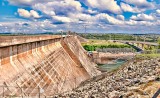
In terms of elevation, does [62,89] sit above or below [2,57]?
below

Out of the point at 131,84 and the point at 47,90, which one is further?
the point at 47,90

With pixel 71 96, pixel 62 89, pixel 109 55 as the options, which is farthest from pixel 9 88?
pixel 109 55

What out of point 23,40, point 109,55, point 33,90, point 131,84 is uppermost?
point 23,40

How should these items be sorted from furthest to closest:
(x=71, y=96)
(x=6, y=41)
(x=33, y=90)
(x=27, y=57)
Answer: (x=27, y=57) → (x=33, y=90) → (x=6, y=41) → (x=71, y=96)

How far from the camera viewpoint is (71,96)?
657 inches

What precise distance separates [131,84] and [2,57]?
9.27 meters

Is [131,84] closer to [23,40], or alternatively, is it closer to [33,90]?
[33,90]

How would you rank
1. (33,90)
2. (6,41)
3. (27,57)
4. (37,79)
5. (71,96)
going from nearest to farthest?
1. (71,96)
2. (6,41)
3. (33,90)
4. (37,79)
5. (27,57)

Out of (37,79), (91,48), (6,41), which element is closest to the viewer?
(6,41)

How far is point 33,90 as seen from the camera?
2275 centimetres

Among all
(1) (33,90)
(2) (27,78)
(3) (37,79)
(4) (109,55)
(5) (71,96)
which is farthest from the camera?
(4) (109,55)

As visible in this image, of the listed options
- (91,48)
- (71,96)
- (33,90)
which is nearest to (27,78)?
(33,90)

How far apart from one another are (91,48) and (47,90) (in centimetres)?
9983

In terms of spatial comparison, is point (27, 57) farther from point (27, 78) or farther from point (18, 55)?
point (27, 78)
